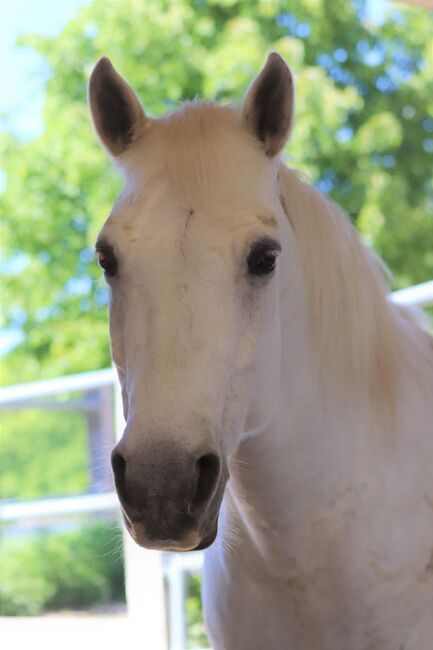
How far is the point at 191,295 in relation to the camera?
1.28 m

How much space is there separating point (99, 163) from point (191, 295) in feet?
23.1

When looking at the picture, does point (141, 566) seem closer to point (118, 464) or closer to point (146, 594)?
point (146, 594)

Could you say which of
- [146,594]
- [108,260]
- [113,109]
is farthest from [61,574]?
[108,260]

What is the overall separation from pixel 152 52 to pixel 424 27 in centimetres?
338

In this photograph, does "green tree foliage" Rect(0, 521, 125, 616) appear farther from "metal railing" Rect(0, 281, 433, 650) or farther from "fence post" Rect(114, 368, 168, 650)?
"fence post" Rect(114, 368, 168, 650)

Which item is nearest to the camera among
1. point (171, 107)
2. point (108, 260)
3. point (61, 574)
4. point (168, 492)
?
point (168, 492)

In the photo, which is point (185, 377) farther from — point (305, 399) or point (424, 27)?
point (424, 27)

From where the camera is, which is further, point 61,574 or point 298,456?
point 61,574

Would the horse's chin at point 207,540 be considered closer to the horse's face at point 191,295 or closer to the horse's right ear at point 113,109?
the horse's face at point 191,295

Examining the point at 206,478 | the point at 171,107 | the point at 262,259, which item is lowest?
the point at 206,478

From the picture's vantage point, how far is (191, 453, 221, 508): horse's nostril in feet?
3.97

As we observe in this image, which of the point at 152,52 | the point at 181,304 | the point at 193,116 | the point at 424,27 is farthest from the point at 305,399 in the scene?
the point at 424,27

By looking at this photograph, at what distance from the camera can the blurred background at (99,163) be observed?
800 cm

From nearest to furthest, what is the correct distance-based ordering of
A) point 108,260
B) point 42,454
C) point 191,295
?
point 191,295, point 108,260, point 42,454
